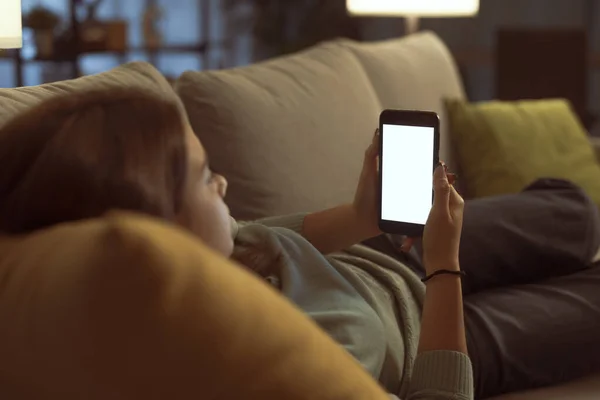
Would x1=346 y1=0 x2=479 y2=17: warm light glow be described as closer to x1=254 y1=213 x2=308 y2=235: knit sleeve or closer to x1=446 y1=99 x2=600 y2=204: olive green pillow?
x1=446 y1=99 x2=600 y2=204: olive green pillow

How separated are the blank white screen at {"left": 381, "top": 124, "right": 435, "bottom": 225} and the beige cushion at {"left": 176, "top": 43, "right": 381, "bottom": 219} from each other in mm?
389

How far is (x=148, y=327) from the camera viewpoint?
0.57m

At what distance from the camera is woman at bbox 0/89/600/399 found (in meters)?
0.67

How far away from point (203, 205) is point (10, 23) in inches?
32.9

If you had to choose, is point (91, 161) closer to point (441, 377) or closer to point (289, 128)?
point (441, 377)

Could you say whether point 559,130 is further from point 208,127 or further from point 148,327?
point 148,327

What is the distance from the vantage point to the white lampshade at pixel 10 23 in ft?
4.78

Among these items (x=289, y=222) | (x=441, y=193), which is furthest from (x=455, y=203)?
(x=289, y=222)

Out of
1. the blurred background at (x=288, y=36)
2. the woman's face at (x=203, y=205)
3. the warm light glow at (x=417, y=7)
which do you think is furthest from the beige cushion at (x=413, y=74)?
the woman's face at (x=203, y=205)

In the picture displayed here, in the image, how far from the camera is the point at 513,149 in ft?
7.89

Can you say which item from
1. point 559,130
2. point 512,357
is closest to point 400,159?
point 512,357

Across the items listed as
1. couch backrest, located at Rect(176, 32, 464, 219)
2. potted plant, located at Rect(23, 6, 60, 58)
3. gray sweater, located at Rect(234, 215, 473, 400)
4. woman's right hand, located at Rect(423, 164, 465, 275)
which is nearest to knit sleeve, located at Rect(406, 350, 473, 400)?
gray sweater, located at Rect(234, 215, 473, 400)

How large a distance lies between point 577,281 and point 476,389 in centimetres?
31

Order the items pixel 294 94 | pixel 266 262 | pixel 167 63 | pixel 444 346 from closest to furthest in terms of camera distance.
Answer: pixel 444 346 → pixel 266 262 → pixel 294 94 → pixel 167 63
